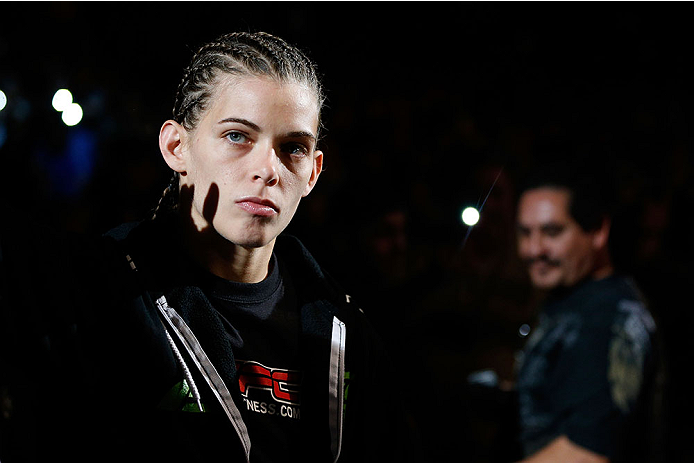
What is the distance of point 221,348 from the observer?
0.78 m

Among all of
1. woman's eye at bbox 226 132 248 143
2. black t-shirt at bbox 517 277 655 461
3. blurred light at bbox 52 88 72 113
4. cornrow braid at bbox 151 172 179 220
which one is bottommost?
black t-shirt at bbox 517 277 655 461

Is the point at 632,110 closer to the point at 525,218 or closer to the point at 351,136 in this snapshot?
the point at 525,218

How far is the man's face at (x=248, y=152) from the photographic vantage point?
737 mm

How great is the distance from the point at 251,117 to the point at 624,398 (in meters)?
1.36

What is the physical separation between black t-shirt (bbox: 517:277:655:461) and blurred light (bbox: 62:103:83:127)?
1.32 metres

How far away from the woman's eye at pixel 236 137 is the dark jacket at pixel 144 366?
138 mm

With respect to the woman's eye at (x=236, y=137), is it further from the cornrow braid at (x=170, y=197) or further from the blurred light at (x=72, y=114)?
the blurred light at (x=72, y=114)

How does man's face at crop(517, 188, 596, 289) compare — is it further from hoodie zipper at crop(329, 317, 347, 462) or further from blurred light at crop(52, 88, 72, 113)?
blurred light at crop(52, 88, 72, 113)

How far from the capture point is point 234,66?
747mm

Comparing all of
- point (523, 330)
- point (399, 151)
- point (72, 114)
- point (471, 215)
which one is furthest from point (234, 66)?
point (523, 330)

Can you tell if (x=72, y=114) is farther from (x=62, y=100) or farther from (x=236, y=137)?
(x=236, y=137)

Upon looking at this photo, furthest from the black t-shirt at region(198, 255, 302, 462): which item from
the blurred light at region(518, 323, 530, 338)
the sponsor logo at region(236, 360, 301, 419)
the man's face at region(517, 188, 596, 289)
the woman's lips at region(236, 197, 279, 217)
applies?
the blurred light at region(518, 323, 530, 338)

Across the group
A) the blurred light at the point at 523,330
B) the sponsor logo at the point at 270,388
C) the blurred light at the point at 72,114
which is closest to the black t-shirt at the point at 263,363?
the sponsor logo at the point at 270,388

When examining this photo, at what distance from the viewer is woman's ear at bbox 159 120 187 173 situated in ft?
2.51
